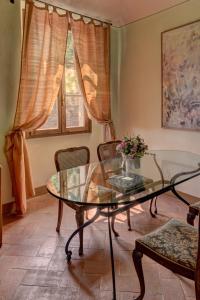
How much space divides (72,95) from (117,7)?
1.36 metres

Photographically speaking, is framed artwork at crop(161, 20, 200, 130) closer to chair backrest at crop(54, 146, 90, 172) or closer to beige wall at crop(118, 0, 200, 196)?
beige wall at crop(118, 0, 200, 196)

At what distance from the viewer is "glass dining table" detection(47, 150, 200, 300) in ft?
5.56

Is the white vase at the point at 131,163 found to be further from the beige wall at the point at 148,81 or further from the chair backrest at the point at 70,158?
the beige wall at the point at 148,81

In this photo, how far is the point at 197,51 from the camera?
9.58ft

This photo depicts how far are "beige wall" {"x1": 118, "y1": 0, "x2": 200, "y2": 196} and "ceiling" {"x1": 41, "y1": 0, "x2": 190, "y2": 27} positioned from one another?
90 millimetres

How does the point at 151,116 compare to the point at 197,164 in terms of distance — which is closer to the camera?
the point at 197,164

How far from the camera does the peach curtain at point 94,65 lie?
133 inches

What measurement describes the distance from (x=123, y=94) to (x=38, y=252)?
2705 millimetres

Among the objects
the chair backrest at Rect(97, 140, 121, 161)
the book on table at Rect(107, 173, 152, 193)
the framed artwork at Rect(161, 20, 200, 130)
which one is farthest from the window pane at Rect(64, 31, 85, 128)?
the book on table at Rect(107, 173, 152, 193)

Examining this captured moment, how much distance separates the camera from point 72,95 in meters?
3.62

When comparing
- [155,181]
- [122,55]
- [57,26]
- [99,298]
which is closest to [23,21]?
[57,26]

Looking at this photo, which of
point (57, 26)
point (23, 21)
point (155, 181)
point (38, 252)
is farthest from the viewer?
point (57, 26)

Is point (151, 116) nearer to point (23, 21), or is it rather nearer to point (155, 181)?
point (155, 181)

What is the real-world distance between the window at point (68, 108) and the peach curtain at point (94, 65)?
0.41 feet
